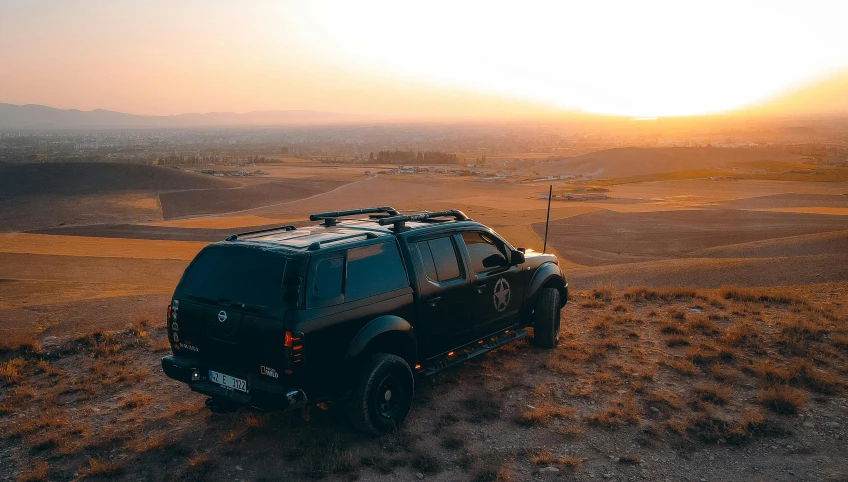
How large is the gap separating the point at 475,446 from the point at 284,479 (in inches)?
72.7

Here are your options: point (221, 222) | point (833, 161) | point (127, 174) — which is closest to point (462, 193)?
point (221, 222)

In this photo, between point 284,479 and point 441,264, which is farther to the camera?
point 441,264

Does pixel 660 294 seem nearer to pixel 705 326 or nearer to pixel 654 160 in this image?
pixel 705 326

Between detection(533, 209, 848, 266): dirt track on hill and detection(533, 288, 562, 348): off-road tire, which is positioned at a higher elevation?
detection(533, 288, 562, 348): off-road tire

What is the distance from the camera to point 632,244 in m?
36.1

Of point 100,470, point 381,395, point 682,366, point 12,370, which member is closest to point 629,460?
point 381,395

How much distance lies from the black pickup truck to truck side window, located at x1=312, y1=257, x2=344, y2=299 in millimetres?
11

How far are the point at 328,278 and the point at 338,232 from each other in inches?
43.1

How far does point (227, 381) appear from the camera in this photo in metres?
5.93

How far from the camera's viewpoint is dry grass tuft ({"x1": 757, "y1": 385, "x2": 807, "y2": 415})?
6.80 m

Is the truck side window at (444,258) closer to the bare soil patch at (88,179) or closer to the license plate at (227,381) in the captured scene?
the license plate at (227,381)

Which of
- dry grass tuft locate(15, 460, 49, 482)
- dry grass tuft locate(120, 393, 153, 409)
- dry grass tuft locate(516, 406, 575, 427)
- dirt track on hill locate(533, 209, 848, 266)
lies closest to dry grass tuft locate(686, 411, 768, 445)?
dry grass tuft locate(516, 406, 575, 427)

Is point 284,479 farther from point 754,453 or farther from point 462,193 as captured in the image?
point 462,193

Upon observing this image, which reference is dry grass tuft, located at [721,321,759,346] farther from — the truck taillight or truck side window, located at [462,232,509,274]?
the truck taillight
